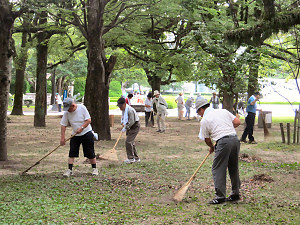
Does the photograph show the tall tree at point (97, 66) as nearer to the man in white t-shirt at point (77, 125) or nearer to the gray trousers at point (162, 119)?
the gray trousers at point (162, 119)

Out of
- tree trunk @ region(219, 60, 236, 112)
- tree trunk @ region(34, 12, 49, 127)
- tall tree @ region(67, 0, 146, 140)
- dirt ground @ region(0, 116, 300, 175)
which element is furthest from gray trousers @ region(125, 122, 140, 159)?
tree trunk @ region(34, 12, 49, 127)

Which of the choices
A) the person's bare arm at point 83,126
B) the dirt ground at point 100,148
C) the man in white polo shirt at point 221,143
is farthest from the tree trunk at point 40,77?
the man in white polo shirt at point 221,143

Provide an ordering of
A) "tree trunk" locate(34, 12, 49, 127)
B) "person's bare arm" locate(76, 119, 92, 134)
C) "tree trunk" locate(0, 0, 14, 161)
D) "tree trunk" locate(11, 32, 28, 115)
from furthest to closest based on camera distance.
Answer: "tree trunk" locate(11, 32, 28, 115), "tree trunk" locate(34, 12, 49, 127), "tree trunk" locate(0, 0, 14, 161), "person's bare arm" locate(76, 119, 92, 134)

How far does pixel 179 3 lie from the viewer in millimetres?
17969

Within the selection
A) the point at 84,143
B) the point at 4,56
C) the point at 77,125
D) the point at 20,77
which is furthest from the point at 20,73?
the point at 77,125

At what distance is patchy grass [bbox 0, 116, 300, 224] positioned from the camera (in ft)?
21.1

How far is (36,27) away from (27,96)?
88.6ft

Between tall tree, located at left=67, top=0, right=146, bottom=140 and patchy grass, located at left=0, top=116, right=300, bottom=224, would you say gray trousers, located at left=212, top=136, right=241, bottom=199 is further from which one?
tall tree, located at left=67, top=0, right=146, bottom=140

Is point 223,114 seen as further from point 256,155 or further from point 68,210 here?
point 256,155

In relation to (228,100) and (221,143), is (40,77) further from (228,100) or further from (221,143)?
(221,143)

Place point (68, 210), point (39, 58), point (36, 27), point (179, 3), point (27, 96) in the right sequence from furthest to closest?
1. point (27, 96)
2. point (39, 58)
3. point (36, 27)
4. point (179, 3)
5. point (68, 210)

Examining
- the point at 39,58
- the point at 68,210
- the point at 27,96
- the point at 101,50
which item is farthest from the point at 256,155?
the point at 27,96

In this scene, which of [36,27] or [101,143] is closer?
Result: [101,143]

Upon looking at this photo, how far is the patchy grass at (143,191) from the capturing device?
21.1 ft
